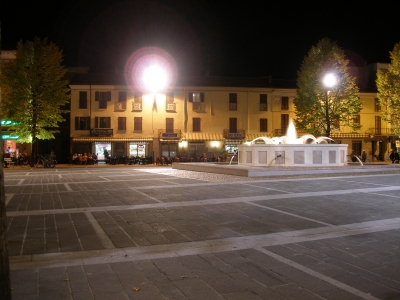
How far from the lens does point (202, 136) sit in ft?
151

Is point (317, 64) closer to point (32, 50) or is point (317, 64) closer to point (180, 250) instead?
point (32, 50)

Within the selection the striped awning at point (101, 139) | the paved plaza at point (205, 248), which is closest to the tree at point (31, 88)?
the striped awning at point (101, 139)

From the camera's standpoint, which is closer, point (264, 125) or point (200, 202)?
point (200, 202)

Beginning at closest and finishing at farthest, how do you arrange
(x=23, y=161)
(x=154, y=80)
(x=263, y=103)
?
(x=23, y=161) → (x=154, y=80) → (x=263, y=103)

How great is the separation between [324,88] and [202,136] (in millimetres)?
15290

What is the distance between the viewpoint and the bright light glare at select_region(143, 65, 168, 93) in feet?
143

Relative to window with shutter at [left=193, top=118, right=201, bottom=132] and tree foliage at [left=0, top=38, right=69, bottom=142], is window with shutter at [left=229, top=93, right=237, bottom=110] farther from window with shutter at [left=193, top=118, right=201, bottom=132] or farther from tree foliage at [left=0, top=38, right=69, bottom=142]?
tree foliage at [left=0, top=38, right=69, bottom=142]

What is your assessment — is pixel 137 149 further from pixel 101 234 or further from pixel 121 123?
pixel 101 234

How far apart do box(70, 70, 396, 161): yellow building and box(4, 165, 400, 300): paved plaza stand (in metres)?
33.9

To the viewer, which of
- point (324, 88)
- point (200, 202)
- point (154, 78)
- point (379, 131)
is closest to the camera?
point (200, 202)

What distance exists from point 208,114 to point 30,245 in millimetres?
41091

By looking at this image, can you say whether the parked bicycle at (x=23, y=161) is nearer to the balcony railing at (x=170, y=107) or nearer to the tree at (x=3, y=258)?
the balcony railing at (x=170, y=107)

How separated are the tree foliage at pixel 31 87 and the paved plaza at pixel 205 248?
2646 cm

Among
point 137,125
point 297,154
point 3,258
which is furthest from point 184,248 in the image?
point 137,125
